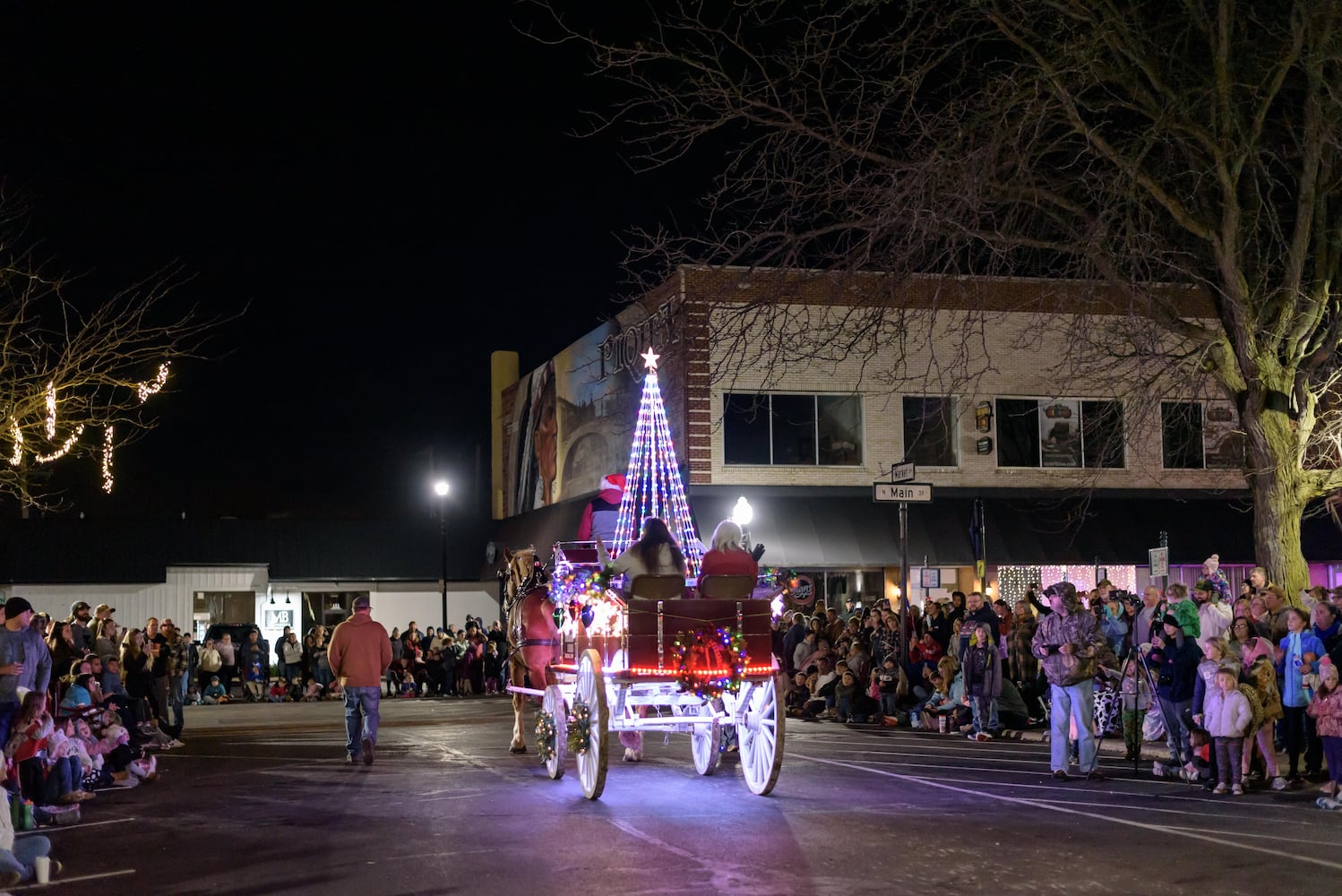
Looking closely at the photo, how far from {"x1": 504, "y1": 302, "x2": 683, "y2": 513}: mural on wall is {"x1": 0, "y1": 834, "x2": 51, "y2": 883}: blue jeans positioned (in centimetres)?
2322

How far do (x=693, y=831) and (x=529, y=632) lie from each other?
590 centimetres

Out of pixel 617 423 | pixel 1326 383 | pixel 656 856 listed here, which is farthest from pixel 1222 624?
pixel 617 423

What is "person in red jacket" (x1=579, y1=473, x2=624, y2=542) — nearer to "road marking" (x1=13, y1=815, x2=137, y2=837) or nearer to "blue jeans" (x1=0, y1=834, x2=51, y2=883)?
"road marking" (x1=13, y1=815, x2=137, y2=837)

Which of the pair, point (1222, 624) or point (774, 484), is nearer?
point (1222, 624)

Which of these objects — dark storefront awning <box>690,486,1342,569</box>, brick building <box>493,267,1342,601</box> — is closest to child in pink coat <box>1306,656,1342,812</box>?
brick building <box>493,267,1342,601</box>

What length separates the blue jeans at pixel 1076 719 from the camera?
14148 millimetres

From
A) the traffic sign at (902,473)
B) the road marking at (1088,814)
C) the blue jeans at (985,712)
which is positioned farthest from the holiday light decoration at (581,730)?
the traffic sign at (902,473)

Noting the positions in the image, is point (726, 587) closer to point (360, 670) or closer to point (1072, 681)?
point (1072, 681)

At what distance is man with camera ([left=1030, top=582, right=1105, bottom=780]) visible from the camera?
14.2m

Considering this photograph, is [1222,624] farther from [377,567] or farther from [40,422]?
[377,567]

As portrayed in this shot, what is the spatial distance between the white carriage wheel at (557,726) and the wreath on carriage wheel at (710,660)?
5.27 feet

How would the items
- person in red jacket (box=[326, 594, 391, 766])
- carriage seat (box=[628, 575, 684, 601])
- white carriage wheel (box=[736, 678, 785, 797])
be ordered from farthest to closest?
person in red jacket (box=[326, 594, 391, 766])
carriage seat (box=[628, 575, 684, 601])
white carriage wheel (box=[736, 678, 785, 797])

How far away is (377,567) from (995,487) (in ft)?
60.7

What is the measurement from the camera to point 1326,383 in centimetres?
1592
